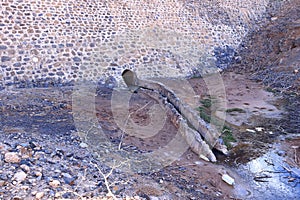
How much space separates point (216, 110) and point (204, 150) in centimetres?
286

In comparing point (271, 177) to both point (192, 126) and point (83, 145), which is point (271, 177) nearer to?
point (192, 126)

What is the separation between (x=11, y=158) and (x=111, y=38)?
694 cm

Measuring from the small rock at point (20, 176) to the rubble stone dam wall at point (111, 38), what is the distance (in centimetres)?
525

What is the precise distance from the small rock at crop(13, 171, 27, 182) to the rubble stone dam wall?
525 centimetres

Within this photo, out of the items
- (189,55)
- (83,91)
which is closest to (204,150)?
(83,91)

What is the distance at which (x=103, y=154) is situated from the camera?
3812 mm

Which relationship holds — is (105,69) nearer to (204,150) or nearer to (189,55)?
(189,55)

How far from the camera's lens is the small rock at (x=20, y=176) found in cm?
262

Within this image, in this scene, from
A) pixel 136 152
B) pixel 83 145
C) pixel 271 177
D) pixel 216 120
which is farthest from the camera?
pixel 216 120

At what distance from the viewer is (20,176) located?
266 cm

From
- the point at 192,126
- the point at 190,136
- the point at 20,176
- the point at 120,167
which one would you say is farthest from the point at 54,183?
the point at 192,126

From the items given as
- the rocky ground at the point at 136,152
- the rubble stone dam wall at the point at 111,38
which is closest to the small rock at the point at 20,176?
the rocky ground at the point at 136,152

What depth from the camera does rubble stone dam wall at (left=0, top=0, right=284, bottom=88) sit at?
7602mm

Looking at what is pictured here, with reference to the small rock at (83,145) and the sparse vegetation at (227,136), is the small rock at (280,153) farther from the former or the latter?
the small rock at (83,145)
